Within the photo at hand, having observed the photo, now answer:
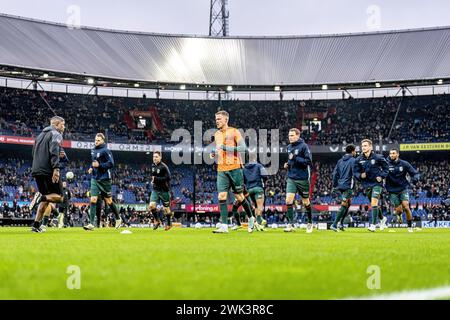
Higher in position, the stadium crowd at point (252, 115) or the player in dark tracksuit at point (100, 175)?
the stadium crowd at point (252, 115)

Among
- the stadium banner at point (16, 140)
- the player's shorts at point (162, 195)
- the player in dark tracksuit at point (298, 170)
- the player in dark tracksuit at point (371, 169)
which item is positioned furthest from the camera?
the stadium banner at point (16, 140)

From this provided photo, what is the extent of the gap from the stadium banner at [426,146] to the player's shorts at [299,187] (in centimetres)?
3710

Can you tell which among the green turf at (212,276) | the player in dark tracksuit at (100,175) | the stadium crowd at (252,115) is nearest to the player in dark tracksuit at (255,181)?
the player in dark tracksuit at (100,175)

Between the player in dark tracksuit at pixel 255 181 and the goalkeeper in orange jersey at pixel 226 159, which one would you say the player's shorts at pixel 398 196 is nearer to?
the player in dark tracksuit at pixel 255 181

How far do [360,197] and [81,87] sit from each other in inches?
1137

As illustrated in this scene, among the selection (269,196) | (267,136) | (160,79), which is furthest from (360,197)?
(160,79)

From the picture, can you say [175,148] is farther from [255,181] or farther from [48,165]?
[48,165]

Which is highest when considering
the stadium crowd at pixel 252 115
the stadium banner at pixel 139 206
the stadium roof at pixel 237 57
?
the stadium roof at pixel 237 57

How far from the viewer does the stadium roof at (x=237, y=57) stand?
151ft

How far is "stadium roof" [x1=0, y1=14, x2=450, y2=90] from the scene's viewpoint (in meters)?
45.9

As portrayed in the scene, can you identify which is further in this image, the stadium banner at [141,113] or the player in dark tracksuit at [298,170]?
the stadium banner at [141,113]

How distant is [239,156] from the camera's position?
11805mm

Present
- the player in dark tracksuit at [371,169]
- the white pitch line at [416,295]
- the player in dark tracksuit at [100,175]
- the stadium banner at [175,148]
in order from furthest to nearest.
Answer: the stadium banner at [175,148], the player in dark tracksuit at [371,169], the player in dark tracksuit at [100,175], the white pitch line at [416,295]
